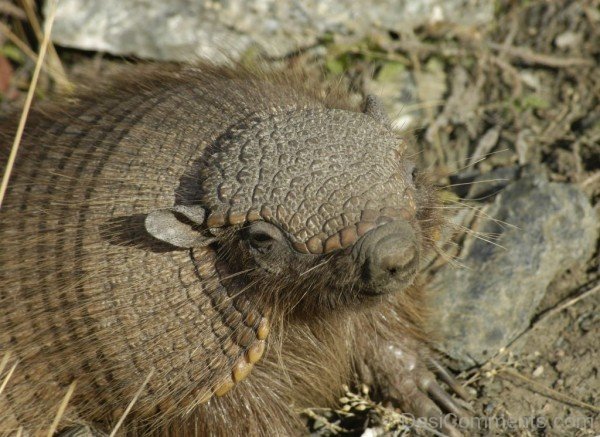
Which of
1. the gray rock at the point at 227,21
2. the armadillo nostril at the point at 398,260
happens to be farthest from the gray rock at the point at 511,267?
the gray rock at the point at 227,21

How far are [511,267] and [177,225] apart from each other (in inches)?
90.4

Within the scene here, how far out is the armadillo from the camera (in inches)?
133

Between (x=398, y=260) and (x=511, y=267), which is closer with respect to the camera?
(x=398, y=260)

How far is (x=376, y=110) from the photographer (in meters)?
3.93

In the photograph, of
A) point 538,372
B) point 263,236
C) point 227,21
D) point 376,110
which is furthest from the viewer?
point 227,21

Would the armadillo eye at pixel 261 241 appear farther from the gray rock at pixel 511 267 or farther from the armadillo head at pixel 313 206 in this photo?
the gray rock at pixel 511 267

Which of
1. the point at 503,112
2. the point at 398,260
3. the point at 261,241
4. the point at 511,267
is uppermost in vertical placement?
the point at 503,112

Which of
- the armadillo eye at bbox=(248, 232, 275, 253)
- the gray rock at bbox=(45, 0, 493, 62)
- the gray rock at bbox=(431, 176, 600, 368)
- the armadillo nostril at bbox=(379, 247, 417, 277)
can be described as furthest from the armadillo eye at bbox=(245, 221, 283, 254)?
the gray rock at bbox=(45, 0, 493, 62)

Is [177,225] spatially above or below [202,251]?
Answer: above

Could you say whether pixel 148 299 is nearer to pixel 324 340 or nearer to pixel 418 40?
pixel 324 340

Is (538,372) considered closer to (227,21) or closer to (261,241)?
(261,241)

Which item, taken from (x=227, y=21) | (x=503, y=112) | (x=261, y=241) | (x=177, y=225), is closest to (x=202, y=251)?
(x=177, y=225)

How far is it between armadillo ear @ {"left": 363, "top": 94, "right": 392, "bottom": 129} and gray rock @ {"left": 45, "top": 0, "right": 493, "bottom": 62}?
2.33 meters

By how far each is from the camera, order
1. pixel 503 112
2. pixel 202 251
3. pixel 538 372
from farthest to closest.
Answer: pixel 503 112, pixel 538 372, pixel 202 251
